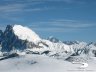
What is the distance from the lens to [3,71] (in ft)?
414

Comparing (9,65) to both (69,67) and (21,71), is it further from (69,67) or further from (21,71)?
(69,67)

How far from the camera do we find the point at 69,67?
409 ft

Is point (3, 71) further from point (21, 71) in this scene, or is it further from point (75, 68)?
point (75, 68)

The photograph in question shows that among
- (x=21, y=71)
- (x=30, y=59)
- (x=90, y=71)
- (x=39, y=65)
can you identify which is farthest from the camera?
(x=30, y=59)

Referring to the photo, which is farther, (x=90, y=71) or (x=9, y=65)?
(x=9, y=65)

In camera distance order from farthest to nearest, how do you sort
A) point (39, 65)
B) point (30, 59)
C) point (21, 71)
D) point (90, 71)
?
point (30, 59) → point (39, 65) → point (21, 71) → point (90, 71)

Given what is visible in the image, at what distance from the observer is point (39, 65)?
134250 mm

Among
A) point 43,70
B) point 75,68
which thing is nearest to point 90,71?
point 75,68

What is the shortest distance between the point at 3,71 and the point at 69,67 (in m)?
22.5

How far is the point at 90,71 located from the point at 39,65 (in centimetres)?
2634

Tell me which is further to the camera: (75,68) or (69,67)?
(69,67)

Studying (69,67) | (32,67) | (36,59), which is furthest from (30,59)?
(69,67)

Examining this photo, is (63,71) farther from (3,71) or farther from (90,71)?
(3,71)

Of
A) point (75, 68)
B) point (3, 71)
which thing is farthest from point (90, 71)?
point (3, 71)
